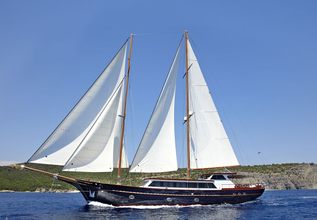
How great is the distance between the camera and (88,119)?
40.2 meters

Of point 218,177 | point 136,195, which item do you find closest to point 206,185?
point 218,177

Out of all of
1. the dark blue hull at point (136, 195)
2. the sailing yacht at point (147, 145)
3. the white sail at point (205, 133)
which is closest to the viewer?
the sailing yacht at point (147, 145)

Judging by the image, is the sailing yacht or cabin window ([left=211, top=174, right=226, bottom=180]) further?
cabin window ([left=211, top=174, right=226, bottom=180])

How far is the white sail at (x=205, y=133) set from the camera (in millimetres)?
48719

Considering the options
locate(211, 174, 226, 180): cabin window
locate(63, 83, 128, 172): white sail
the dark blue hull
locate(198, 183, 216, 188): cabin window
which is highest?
locate(63, 83, 128, 172): white sail

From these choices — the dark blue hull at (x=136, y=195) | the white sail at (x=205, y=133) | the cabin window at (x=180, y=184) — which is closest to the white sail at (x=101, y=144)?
the dark blue hull at (x=136, y=195)

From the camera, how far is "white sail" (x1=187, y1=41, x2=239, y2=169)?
160 feet

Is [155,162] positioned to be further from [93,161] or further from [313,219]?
[313,219]

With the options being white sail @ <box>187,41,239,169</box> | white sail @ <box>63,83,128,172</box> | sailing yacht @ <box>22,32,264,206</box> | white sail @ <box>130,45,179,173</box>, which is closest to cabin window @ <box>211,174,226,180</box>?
sailing yacht @ <box>22,32,264,206</box>

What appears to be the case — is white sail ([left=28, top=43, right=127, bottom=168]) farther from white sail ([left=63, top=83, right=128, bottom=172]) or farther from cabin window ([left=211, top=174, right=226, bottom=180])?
cabin window ([left=211, top=174, right=226, bottom=180])

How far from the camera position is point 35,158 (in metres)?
36.4

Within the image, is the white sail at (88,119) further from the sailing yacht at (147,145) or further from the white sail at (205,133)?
the white sail at (205,133)

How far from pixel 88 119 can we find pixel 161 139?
9913 mm

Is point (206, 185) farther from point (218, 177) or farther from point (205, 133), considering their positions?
point (205, 133)
